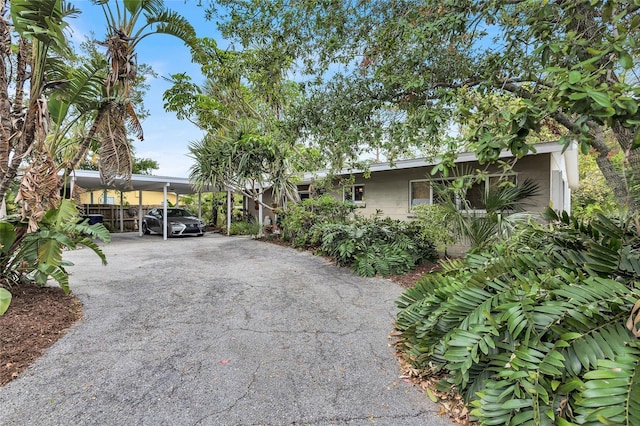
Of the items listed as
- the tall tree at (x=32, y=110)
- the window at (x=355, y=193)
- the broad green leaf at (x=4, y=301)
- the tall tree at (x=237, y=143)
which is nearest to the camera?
the broad green leaf at (x=4, y=301)

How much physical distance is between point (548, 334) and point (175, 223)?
47.9 feet

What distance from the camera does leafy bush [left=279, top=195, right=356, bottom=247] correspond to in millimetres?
9695

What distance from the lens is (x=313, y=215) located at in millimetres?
10000

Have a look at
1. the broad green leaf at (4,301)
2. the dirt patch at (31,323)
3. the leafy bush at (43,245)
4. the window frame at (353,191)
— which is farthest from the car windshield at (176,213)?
the broad green leaf at (4,301)

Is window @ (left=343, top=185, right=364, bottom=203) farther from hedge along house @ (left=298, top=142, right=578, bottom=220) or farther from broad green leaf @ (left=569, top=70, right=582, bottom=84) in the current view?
broad green leaf @ (left=569, top=70, right=582, bottom=84)

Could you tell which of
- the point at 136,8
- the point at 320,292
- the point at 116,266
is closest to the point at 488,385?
the point at 320,292

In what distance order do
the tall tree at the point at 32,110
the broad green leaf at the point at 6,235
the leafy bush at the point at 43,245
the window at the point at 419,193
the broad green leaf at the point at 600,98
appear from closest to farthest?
1. the broad green leaf at the point at 600,98
2. the tall tree at the point at 32,110
3. the broad green leaf at the point at 6,235
4. the leafy bush at the point at 43,245
5. the window at the point at 419,193

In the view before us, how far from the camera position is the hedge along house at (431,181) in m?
6.93

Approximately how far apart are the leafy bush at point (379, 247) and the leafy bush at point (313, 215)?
4.97 feet

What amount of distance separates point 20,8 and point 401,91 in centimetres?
526

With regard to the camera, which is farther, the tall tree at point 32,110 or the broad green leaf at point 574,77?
the tall tree at point 32,110

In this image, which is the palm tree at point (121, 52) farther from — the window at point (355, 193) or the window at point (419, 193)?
the window at point (355, 193)

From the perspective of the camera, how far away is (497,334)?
7.04ft

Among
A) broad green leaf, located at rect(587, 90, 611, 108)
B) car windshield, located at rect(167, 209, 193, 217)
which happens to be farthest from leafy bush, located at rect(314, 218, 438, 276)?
car windshield, located at rect(167, 209, 193, 217)
